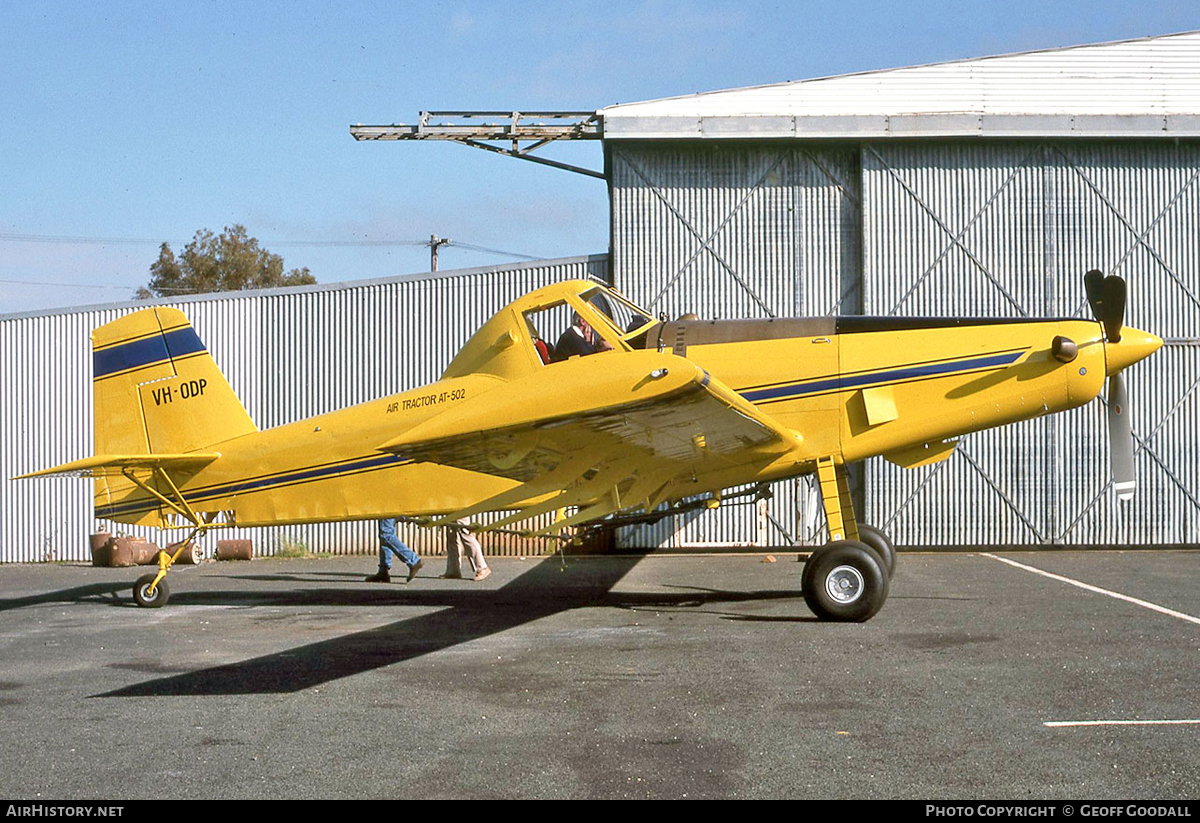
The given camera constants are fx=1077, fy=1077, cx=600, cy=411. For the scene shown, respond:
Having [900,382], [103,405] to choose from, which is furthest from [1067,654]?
[103,405]

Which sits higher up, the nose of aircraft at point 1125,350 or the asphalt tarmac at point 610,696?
the nose of aircraft at point 1125,350

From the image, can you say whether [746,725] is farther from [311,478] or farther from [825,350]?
[311,478]

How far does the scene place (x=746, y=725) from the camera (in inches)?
229

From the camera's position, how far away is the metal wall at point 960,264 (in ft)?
58.9

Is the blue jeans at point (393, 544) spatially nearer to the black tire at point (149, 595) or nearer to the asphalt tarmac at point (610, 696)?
the asphalt tarmac at point (610, 696)

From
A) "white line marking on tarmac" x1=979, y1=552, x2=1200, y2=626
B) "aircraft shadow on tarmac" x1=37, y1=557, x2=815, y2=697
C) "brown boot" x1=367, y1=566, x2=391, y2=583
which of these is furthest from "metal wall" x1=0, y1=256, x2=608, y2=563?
"white line marking on tarmac" x1=979, y1=552, x2=1200, y2=626

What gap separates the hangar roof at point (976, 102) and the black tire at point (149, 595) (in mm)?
10549

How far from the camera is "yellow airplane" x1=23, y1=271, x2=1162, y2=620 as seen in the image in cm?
793

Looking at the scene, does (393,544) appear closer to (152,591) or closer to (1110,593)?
(152,591)

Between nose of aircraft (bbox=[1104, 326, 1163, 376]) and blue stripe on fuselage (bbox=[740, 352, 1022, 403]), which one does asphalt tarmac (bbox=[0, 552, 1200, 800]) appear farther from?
nose of aircraft (bbox=[1104, 326, 1163, 376])

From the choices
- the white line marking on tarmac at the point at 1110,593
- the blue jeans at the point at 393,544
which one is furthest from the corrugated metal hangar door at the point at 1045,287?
the blue jeans at the point at 393,544

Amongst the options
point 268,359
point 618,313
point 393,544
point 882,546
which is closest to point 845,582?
point 882,546

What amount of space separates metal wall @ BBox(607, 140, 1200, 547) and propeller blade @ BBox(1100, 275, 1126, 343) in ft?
26.9

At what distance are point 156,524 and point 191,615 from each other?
152cm
